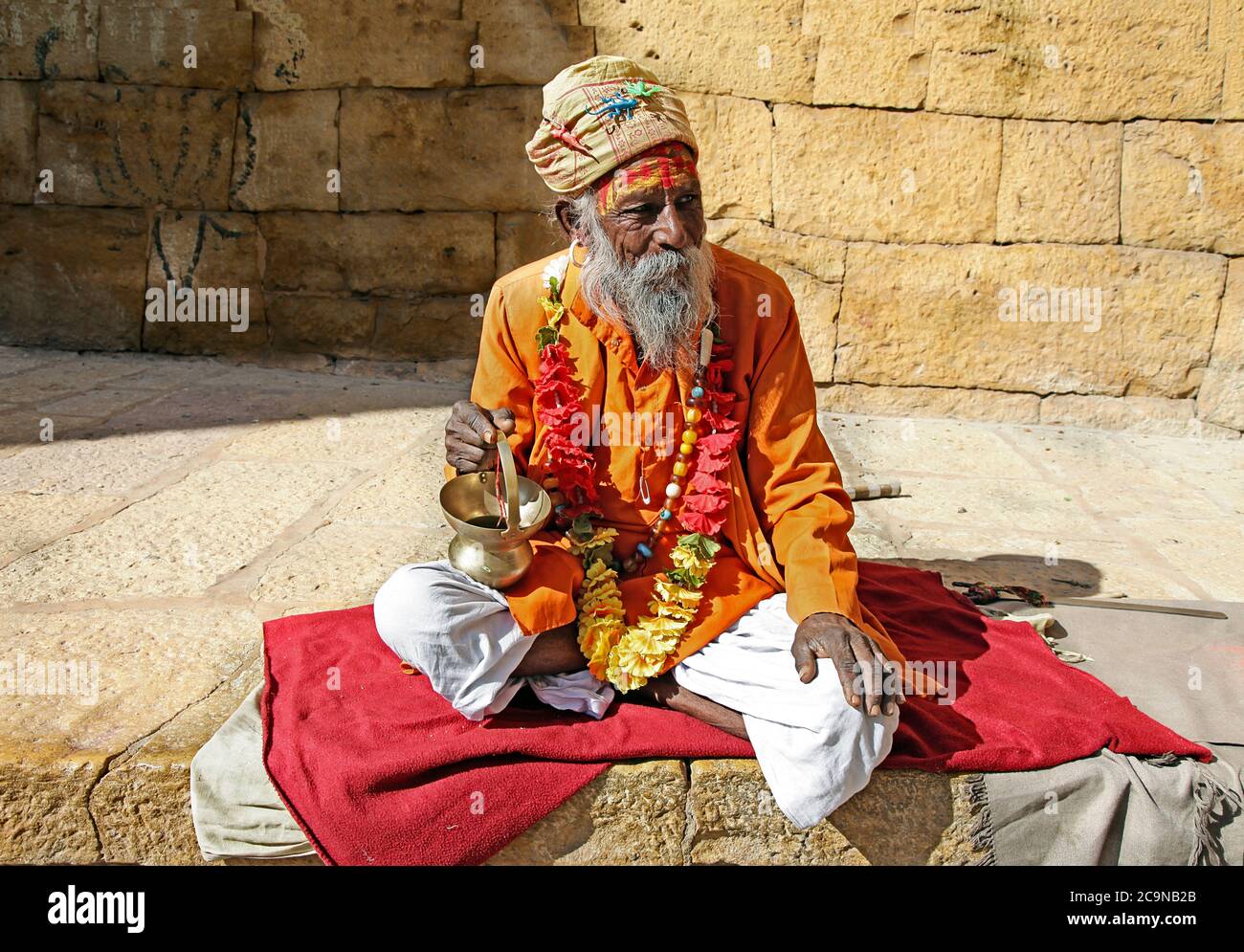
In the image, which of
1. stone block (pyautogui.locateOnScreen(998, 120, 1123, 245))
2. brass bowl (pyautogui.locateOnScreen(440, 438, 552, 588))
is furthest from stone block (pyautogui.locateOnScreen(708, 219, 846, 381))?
brass bowl (pyautogui.locateOnScreen(440, 438, 552, 588))

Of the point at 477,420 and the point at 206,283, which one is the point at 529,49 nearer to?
the point at 206,283

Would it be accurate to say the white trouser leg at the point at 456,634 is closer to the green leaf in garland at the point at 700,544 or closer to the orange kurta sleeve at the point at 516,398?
the orange kurta sleeve at the point at 516,398

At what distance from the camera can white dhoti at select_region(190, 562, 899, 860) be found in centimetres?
218

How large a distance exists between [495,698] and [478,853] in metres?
0.35

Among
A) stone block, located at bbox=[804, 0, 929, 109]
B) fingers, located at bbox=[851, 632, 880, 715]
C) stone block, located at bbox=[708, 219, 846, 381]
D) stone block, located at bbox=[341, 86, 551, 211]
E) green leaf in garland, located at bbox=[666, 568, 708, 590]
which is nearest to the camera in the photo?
fingers, located at bbox=[851, 632, 880, 715]

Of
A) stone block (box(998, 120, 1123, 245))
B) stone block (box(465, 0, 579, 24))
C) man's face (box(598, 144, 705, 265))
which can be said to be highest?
stone block (box(465, 0, 579, 24))

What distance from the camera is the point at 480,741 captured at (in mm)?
2301

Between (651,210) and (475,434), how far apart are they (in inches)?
28.1

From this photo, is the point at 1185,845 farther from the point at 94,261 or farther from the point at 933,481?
the point at 94,261

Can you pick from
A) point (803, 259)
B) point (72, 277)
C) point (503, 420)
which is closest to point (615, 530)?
point (503, 420)

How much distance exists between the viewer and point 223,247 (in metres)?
6.32

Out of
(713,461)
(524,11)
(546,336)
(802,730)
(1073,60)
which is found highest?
(524,11)

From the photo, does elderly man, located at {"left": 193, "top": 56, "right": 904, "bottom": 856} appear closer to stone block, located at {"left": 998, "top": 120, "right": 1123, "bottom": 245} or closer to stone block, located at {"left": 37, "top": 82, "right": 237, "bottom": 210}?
stone block, located at {"left": 998, "top": 120, "right": 1123, "bottom": 245}
